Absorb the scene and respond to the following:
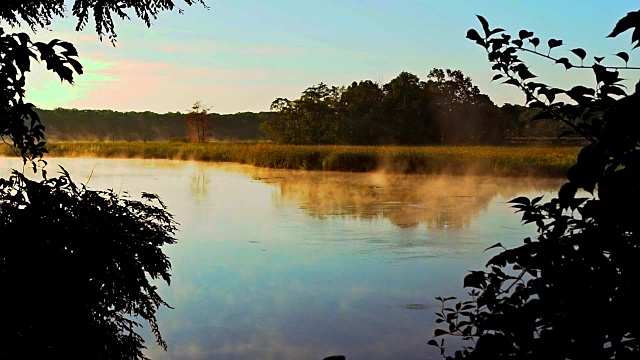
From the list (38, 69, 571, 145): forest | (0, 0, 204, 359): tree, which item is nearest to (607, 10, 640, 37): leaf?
(0, 0, 204, 359): tree

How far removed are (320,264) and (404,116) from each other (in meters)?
27.6

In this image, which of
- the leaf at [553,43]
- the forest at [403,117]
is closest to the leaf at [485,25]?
the leaf at [553,43]

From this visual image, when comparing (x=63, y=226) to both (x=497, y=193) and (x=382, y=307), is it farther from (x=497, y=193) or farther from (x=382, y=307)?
(x=497, y=193)

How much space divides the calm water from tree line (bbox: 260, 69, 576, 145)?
19843 millimetres

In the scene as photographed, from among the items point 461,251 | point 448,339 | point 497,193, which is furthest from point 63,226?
point 497,193

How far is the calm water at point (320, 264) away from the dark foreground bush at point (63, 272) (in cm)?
141

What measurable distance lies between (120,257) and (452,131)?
32373mm

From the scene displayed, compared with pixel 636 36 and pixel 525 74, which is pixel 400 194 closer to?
pixel 525 74

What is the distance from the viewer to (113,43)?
3.34m

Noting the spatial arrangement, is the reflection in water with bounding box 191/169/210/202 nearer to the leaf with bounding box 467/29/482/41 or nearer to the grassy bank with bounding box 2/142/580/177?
the grassy bank with bounding box 2/142/580/177

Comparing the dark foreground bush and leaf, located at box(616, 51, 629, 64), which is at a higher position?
leaf, located at box(616, 51, 629, 64)

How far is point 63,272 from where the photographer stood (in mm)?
2539

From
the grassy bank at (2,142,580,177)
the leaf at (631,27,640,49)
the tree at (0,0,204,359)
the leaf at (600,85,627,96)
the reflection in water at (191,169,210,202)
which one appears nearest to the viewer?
the leaf at (631,27,640,49)

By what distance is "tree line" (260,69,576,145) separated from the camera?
33.9 metres
